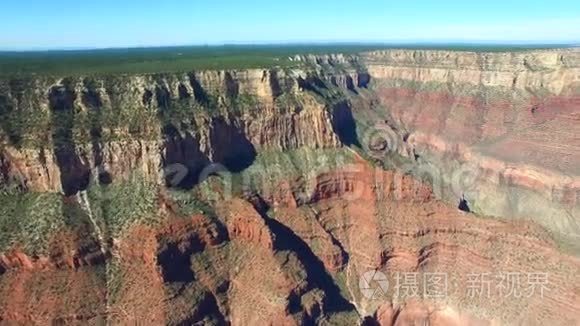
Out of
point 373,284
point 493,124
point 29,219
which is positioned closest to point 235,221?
point 373,284

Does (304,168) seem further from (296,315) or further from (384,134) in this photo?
(384,134)

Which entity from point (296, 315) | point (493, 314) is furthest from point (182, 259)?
point (493, 314)

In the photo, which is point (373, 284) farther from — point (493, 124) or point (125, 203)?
point (493, 124)

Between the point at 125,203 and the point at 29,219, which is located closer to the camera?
the point at 29,219

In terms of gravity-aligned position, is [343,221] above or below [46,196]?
below

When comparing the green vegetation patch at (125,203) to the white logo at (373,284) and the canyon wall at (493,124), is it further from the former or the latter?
the canyon wall at (493,124)

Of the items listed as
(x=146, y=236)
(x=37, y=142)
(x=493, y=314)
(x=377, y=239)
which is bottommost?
(x=493, y=314)
